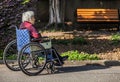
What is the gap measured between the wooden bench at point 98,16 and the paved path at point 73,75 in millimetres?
7493

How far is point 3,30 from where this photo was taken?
11.8m

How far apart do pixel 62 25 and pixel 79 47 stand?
5.66 metres

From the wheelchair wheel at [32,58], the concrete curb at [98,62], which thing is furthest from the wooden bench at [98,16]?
the wheelchair wheel at [32,58]

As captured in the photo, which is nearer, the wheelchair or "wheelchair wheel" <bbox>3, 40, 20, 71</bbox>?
the wheelchair

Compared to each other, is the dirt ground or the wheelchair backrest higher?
the wheelchair backrest

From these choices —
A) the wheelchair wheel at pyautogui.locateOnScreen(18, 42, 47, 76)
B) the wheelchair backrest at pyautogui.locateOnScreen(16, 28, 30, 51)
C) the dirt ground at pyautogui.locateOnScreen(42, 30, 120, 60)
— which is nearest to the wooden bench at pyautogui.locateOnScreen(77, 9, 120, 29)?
the dirt ground at pyautogui.locateOnScreen(42, 30, 120, 60)

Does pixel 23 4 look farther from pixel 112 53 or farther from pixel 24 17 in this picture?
pixel 112 53

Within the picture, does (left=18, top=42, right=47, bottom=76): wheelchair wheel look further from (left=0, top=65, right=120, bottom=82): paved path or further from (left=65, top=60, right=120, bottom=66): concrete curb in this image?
(left=65, top=60, right=120, bottom=66): concrete curb

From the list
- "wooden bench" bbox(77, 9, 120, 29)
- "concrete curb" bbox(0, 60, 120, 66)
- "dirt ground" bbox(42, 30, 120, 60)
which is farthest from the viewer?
"wooden bench" bbox(77, 9, 120, 29)

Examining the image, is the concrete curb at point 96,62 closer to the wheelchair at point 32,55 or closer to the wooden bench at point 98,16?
the wheelchair at point 32,55

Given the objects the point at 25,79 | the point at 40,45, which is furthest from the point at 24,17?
the point at 25,79

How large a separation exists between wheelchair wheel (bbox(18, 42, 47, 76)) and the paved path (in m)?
0.15

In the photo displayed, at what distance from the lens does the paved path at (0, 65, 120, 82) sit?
9.53m

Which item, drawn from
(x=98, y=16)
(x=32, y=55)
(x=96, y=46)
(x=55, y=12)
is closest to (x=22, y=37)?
(x=32, y=55)
